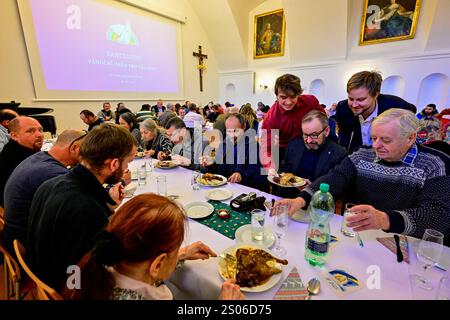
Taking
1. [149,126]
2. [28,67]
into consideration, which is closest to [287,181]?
[149,126]

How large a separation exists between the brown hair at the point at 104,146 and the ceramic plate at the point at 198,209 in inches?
23.6

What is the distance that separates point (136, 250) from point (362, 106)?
226cm

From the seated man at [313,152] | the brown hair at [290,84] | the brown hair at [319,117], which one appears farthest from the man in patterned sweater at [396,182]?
the brown hair at [290,84]

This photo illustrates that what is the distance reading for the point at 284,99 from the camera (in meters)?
2.46

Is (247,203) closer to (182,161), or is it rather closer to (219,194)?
(219,194)

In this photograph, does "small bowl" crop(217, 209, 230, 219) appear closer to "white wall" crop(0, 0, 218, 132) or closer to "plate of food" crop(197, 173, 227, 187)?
"plate of food" crop(197, 173, 227, 187)

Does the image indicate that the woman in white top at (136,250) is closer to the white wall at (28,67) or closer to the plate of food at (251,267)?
the plate of food at (251,267)

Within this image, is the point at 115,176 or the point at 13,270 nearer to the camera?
the point at 13,270

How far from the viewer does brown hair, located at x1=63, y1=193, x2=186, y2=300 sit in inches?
30.9

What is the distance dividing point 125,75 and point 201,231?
9.10 m

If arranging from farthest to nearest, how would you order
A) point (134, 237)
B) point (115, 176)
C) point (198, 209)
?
1. point (198, 209)
2. point (115, 176)
3. point (134, 237)

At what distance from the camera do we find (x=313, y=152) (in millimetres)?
2244

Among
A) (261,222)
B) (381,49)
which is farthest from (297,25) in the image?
(261,222)
